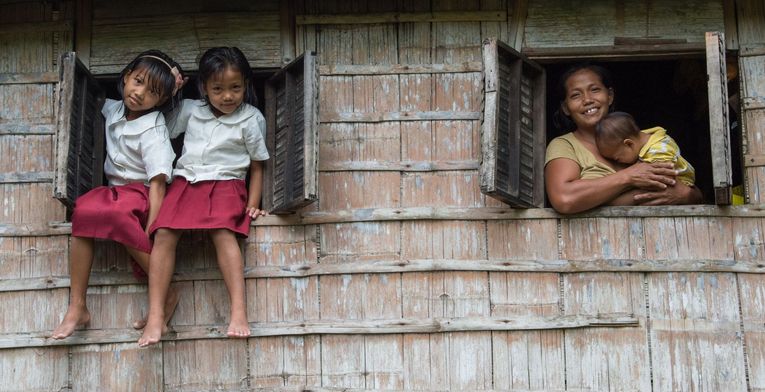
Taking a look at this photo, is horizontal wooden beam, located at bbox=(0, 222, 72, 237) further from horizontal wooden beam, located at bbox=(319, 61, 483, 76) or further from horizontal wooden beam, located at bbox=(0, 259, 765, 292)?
horizontal wooden beam, located at bbox=(319, 61, 483, 76)

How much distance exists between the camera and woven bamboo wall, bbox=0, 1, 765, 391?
5418mm

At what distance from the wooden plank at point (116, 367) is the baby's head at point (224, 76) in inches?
54.5

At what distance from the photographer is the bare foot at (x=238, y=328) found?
5.27 meters

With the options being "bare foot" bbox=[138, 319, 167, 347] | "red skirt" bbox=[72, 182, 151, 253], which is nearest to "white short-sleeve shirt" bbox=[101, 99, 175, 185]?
"red skirt" bbox=[72, 182, 151, 253]

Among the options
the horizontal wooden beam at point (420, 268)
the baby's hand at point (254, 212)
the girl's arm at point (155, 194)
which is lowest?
the horizontal wooden beam at point (420, 268)

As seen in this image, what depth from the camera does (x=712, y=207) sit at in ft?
18.1

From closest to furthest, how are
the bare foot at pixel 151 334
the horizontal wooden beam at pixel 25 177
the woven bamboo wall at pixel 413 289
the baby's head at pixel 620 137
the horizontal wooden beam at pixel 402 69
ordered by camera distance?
the bare foot at pixel 151 334, the woven bamboo wall at pixel 413 289, the baby's head at pixel 620 137, the horizontal wooden beam at pixel 25 177, the horizontal wooden beam at pixel 402 69

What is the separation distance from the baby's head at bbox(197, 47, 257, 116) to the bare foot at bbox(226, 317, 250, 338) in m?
1.16

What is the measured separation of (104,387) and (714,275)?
10.8ft

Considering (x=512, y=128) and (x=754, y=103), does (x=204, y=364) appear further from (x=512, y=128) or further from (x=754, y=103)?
(x=754, y=103)

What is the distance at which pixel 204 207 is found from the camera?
5488mm

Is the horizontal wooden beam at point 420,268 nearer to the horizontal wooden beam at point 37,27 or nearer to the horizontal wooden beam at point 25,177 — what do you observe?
the horizontal wooden beam at point 25,177

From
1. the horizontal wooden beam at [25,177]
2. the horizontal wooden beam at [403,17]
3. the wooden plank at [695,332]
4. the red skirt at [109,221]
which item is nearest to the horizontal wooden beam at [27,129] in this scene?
the horizontal wooden beam at [25,177]

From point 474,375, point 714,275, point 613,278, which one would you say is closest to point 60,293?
point 474,375
